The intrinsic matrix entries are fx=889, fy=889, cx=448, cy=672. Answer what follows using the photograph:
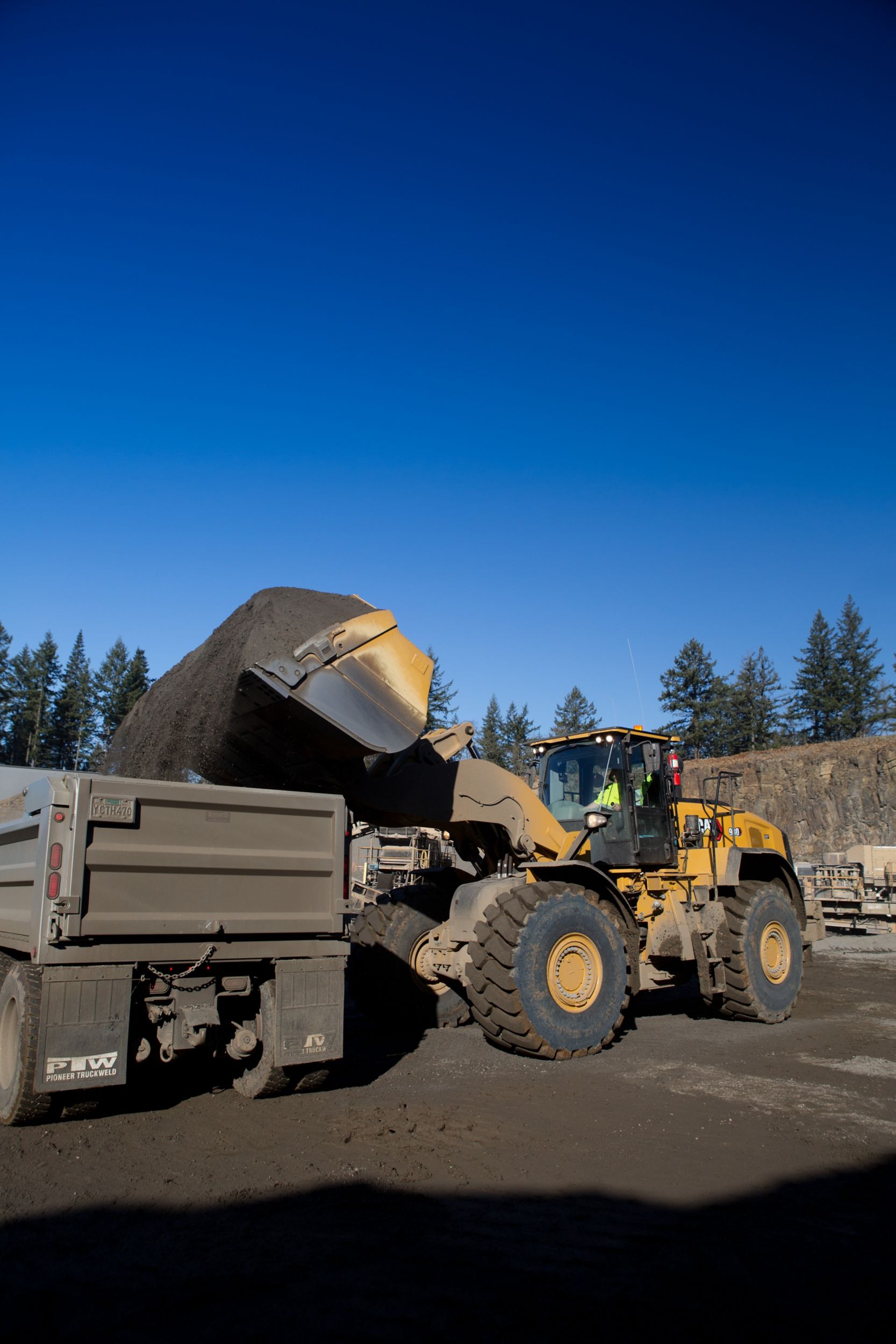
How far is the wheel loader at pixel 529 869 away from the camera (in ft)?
21.4

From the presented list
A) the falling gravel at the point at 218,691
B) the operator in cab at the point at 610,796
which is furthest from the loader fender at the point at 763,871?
the falling gravel at the point at 218,691

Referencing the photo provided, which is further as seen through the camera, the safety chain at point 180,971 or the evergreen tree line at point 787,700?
the evergreen tree line at point 787,700

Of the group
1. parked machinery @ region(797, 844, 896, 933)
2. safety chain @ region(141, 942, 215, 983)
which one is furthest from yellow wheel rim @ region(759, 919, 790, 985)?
parked machinery @ region(797, 844, 896, 933)

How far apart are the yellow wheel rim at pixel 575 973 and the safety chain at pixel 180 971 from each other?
318 cm

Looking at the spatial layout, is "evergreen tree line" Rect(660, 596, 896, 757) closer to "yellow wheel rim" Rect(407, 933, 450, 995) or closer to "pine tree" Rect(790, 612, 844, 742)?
"pine tree" Rect(790, 612, 844, 742)

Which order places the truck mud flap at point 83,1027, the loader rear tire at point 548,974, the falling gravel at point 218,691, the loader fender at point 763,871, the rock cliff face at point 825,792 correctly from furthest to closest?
the rock cliff face at point 825,792, the loader fender at point 763,871, the loader rear tire at point 548,974, the falling gravel at point 218,691, the truck mud flap at point 83,1027

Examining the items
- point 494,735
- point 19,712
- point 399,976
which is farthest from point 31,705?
point 399,976

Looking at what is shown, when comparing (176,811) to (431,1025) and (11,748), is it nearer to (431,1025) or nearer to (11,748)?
(431,1025)

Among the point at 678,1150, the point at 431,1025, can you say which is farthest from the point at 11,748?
the point at 678,1150

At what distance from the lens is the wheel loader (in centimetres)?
652

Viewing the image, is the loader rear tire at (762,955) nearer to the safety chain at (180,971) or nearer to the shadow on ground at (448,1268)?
the shadow on ground at (448,1268)

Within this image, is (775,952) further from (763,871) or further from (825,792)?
(825,792)

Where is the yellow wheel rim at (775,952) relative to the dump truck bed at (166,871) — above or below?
below

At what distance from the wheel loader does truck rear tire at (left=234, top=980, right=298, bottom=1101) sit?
179 cm
